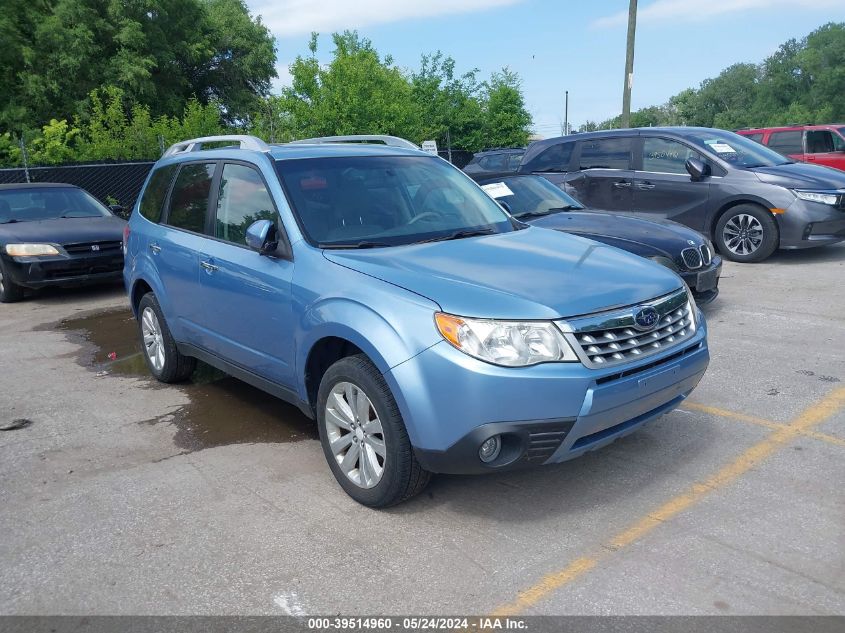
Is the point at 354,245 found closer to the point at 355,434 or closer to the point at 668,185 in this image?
the point at 355,434

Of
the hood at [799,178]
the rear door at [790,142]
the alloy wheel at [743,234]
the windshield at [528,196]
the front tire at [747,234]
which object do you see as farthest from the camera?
the rear door at [790,142]

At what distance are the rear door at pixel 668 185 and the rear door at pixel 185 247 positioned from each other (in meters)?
6.56

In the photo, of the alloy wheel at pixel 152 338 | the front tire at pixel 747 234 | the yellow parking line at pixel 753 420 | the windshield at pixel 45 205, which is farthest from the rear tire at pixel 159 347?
the front tire at pixel 747 234

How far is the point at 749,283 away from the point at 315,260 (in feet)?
21.1

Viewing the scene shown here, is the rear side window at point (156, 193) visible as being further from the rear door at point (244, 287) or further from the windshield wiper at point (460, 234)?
the windshield wiper at point (460, 234)

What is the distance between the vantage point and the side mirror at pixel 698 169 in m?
9.76

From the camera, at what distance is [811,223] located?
937 centimetres

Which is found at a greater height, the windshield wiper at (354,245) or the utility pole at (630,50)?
the utility pole at (630,50)

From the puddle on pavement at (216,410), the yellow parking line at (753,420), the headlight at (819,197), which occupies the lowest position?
the puddle on pavement at (216,410)

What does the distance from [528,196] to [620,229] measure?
4.37 feet

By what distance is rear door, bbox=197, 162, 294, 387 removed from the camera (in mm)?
4188

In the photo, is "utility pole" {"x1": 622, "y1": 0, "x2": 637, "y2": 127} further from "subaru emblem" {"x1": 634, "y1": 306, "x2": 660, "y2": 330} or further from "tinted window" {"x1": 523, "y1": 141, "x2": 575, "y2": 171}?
"subaru emblem" {"x1": 634, "y1": 306, "x2": 660, "y2": 330}

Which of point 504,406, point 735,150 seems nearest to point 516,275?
point 504,406

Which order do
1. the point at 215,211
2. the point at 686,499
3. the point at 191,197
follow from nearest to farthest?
the point at 686,499, the point at 215,211, the point at 191,197
